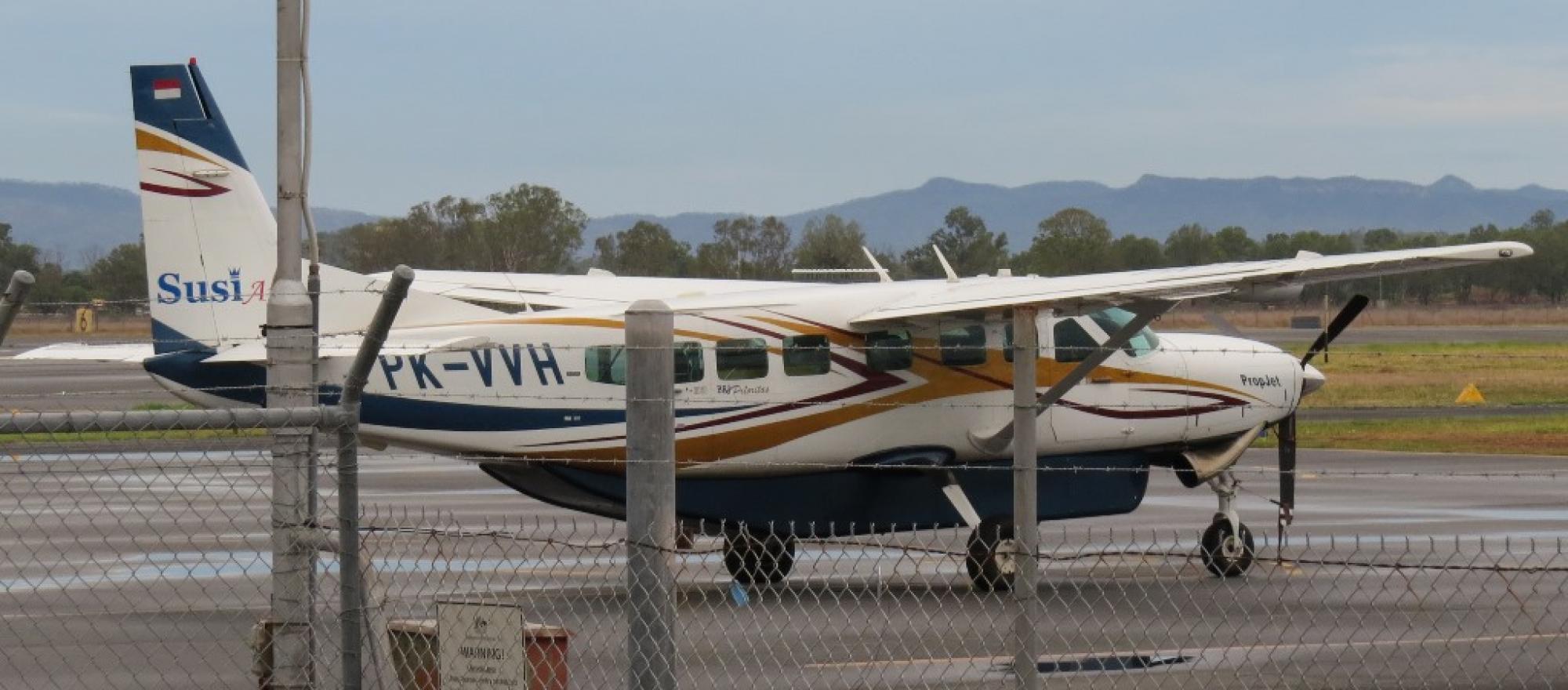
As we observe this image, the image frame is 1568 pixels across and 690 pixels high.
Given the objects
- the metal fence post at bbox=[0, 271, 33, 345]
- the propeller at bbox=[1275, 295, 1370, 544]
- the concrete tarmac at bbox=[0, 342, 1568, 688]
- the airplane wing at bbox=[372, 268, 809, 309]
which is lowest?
the concrete tarmac at bbox=[0, 342, 1568, 688]

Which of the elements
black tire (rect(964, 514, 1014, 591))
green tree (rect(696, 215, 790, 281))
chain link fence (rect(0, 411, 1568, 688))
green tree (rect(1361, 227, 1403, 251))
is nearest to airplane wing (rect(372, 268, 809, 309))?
chain link fence (rect(0, 411, 1568, 688))

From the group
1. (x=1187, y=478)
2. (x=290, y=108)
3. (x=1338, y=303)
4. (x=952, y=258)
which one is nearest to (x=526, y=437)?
(x=1187, y=478)

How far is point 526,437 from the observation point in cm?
1379

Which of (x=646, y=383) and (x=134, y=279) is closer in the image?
(x=646, y=383)

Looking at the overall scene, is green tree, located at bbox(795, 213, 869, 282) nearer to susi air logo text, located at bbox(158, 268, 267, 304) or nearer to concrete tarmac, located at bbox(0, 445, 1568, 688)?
concrete tarmac, located at bbox(0, 445, 1568, 688)

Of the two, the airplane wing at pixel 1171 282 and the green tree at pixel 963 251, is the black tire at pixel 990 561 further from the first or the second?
the green tree at pixel 963 251

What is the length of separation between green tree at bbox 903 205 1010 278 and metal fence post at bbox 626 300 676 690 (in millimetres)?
51089

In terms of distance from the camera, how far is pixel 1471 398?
3388 centimetres

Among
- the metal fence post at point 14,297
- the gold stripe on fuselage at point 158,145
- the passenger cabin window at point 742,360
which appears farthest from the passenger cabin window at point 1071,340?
the metal fence post at point 14,297

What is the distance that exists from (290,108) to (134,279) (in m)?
62.7

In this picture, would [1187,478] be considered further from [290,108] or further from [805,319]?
[290,108]

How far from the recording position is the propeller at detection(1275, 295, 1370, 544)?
1482 centimetres

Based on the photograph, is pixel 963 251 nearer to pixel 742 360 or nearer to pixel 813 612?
pixel 742 360

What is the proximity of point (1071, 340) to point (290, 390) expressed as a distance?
354 inches
